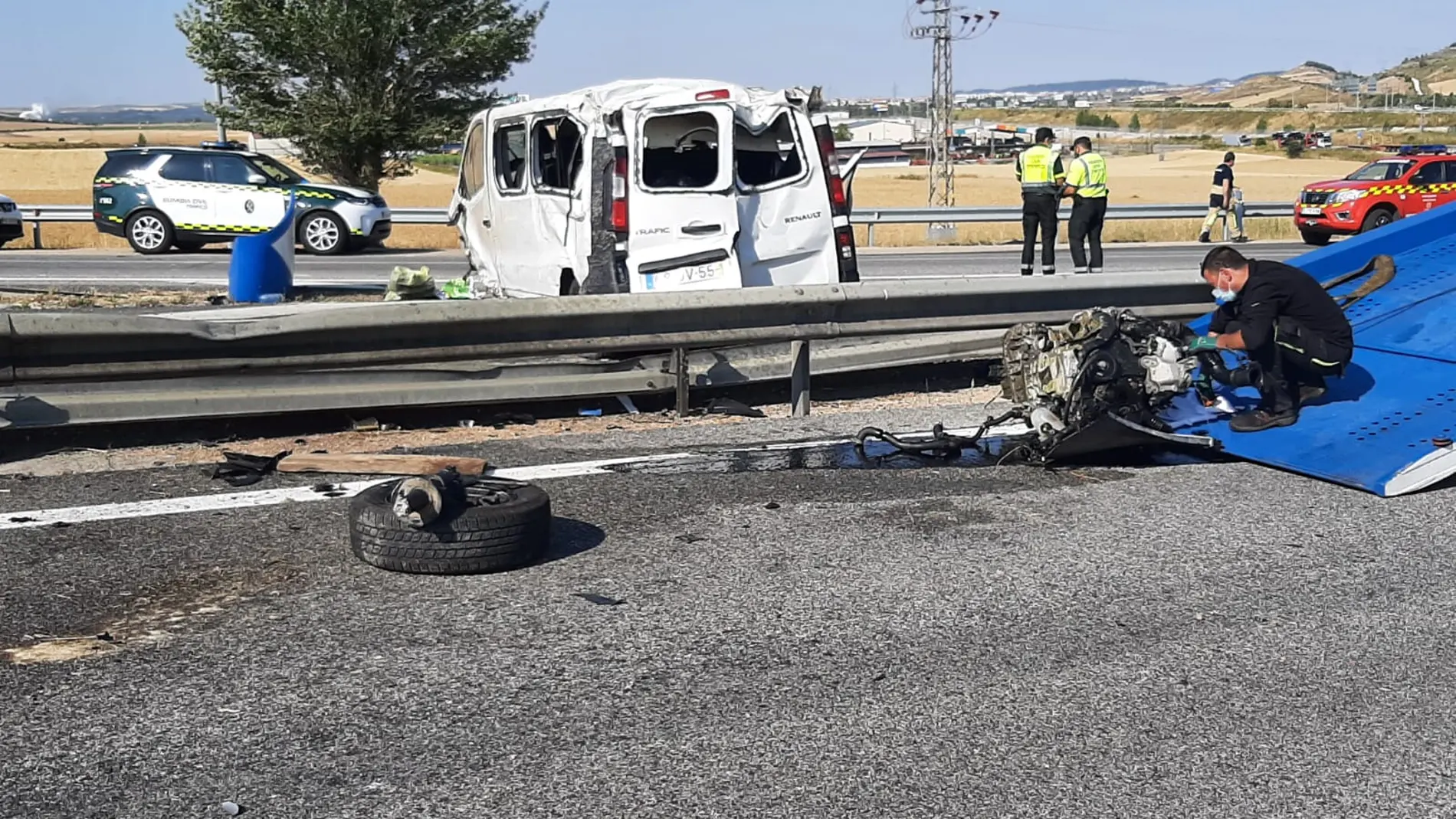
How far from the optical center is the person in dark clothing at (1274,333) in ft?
23.0

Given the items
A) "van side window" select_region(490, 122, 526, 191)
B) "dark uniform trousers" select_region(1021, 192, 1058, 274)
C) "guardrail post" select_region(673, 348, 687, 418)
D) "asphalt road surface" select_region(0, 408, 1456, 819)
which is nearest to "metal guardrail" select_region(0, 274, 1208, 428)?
"guardrail post" select_region(673, 348, 687, 418)

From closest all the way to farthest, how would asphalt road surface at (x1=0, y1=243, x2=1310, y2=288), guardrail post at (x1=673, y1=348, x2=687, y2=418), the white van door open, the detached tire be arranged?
1. the detached tire
2. guardrail post at (x1=673, y1=348, x2=687, y2=418)
3. the white van door open
4. asphalt road surface at (x1=0, y1=243, x2=1310, y2=288)

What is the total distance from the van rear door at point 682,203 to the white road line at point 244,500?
2.68 meters

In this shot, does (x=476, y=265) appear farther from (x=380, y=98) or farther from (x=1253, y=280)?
(x=380, y=98)

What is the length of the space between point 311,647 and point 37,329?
2988 millimetres

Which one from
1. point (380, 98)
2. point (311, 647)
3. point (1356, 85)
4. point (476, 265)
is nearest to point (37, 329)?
point (311, 647)

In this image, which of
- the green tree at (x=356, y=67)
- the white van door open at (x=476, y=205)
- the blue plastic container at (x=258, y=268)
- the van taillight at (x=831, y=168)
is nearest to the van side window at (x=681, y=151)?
the van taillight at (x=831, y=168)

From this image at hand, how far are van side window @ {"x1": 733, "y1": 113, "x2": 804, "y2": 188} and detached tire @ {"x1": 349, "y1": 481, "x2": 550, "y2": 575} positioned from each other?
200 inches

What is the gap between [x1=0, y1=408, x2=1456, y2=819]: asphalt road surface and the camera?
3457 millimetres

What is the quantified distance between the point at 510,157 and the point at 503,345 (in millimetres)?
3617

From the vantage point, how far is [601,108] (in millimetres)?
9445

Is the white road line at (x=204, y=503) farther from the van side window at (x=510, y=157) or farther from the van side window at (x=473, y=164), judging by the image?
the van side window at (x=473, y=164)

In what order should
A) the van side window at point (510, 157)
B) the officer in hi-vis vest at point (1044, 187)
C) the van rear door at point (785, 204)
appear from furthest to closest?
the officer in hi-vis vest at point (1044, 187)
the van side window at point (510, 157)
the van rear door at point (785, 204)

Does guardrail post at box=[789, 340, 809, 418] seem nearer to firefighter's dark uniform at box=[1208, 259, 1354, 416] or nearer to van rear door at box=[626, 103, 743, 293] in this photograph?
van rear door at box=[626, 103, 743, 293]
